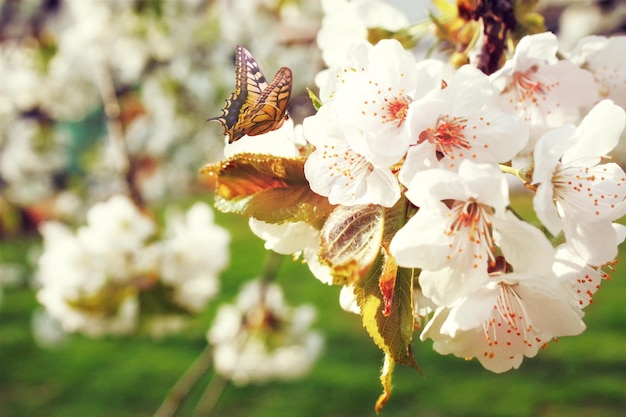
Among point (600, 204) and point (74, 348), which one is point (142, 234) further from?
point (74, 348)

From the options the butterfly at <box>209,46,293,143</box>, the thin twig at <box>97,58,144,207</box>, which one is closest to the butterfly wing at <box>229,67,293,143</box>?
the butterfly at <box>209,46,293,143</box>

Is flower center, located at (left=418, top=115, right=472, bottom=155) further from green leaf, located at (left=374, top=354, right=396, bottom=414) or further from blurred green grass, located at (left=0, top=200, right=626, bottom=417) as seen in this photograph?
blurred green grass, located at (left=0, top=200, right=626, bottom=417)

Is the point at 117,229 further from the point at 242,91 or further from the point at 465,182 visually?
the point at 465,182

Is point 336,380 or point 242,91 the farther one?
point 336,380

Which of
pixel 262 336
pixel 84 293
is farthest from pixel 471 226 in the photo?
pixel 262 336

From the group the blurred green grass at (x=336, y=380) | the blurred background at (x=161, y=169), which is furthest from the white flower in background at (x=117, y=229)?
the blurred green grass at (x=336, y=380)

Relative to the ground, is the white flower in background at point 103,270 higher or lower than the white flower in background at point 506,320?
lower

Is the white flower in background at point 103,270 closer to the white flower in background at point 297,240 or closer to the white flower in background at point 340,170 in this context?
the white flower in background at point 297,240

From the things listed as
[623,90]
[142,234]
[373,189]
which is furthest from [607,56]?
[142,234]
